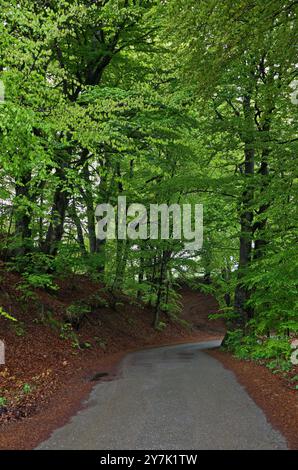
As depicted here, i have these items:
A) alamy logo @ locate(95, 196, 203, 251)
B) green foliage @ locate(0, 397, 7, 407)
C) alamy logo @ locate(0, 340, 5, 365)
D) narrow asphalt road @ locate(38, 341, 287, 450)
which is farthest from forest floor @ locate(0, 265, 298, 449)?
alamy logo @ locate(95, 196, 203, 251)

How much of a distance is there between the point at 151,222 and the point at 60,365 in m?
12.3

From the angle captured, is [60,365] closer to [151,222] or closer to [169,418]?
[169,418]

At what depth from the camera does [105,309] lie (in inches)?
865

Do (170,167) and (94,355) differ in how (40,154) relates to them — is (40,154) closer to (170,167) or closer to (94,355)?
(94,355)

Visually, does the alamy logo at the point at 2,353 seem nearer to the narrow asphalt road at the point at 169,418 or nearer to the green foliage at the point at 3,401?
the green foliage at the point at 3,401

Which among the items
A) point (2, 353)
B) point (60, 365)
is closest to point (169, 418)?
point (2, 353)

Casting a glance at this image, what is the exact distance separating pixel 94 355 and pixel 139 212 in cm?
933

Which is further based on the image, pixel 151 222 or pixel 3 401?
pixel 151 222

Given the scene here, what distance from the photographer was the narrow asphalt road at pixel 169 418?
566 cm

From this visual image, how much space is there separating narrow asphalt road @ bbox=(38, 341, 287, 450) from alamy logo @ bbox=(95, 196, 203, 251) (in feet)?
37.5

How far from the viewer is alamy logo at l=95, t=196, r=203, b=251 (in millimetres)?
20922

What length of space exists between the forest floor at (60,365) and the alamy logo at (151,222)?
3.94m

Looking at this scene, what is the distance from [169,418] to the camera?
6801 millimetres
